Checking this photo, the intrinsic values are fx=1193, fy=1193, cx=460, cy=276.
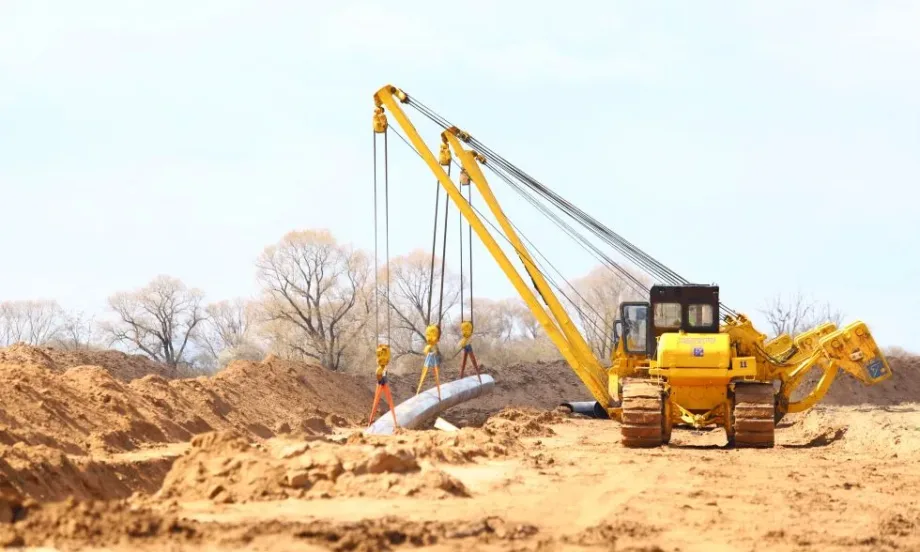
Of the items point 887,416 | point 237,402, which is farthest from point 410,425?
point 887,416

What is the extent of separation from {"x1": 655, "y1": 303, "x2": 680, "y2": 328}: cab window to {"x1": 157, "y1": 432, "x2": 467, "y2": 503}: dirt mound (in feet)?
39.2

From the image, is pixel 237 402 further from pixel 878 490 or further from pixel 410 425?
pixel 878 490

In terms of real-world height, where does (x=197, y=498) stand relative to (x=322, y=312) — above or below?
below

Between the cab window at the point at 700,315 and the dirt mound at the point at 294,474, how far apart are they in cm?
1192

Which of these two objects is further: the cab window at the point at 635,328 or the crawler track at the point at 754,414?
the cab window at the point at 635,328

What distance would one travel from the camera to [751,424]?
21.9m

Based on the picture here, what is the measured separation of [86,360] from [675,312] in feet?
62.3

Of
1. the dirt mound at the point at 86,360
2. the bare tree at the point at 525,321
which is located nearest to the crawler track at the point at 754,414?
the dirt mound at the point at 86,360

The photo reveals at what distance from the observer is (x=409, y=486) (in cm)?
1258

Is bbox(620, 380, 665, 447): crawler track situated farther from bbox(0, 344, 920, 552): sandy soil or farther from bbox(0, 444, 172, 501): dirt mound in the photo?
bbox(0, 444, 172, 501): dirt mound

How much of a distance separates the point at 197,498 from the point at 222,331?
2976 inches

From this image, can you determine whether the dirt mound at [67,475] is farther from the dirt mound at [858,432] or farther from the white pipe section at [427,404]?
the dirt mound at [858,432]

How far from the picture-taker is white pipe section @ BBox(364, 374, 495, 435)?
2472 centimetres

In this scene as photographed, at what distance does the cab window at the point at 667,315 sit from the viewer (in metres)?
24.5
